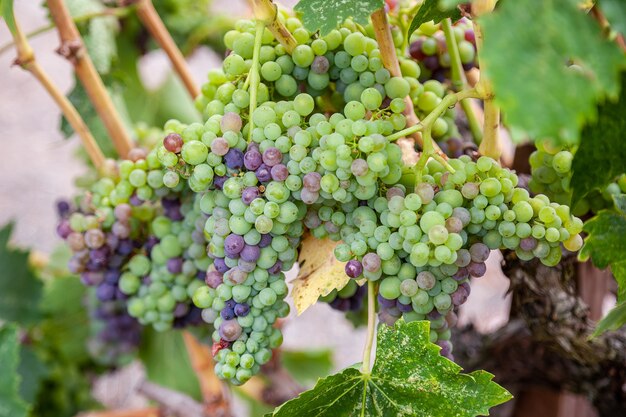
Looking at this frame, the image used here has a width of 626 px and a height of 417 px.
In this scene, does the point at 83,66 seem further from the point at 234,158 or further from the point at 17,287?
the point at 17,287

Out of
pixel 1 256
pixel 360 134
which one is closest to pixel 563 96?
pixel 360 134

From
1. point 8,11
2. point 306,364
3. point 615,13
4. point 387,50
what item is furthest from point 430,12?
point 306,364

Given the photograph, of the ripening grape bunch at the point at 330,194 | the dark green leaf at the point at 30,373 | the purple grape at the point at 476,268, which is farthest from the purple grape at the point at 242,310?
the dark green leaf at the point at 30,373

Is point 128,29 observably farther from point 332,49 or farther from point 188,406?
point 332,49

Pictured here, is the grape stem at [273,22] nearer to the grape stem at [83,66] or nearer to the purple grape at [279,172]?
the purple grape at [279,172]

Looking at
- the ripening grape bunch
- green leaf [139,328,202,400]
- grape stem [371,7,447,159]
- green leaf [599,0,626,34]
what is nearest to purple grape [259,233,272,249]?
the ripening grape bunch

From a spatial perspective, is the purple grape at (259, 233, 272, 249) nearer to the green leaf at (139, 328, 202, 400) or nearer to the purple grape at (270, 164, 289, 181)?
the purple grape at (270, 164, 289, 181)
